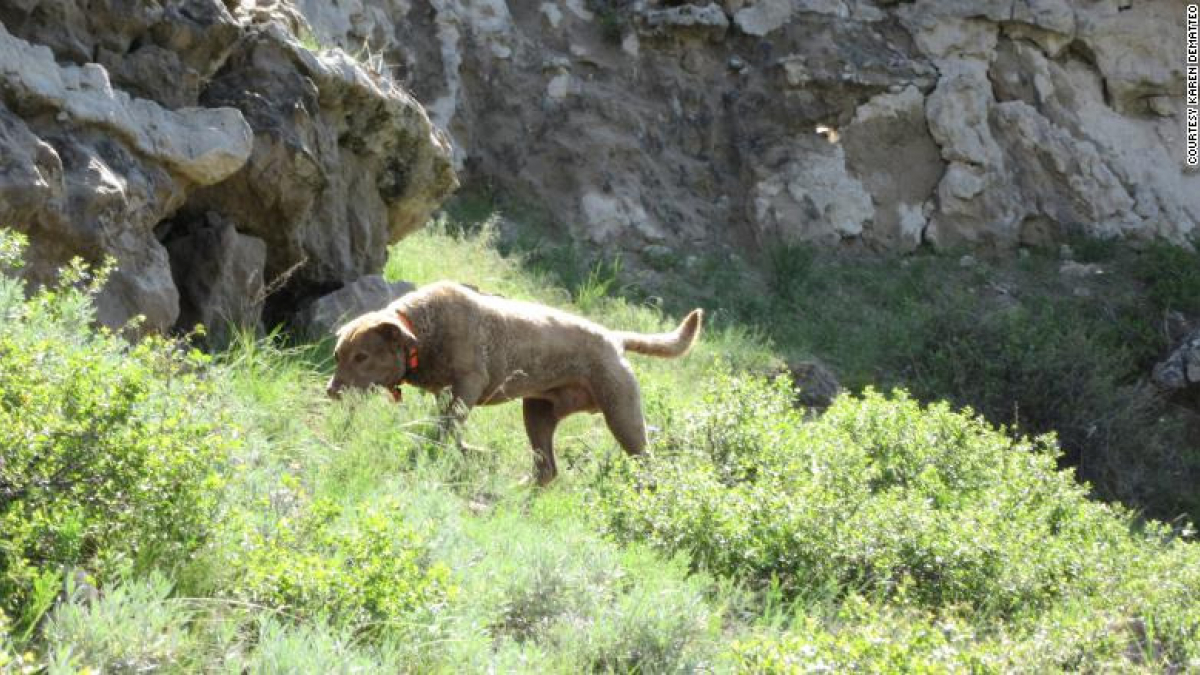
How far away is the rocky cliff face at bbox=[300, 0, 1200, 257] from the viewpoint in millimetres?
17406

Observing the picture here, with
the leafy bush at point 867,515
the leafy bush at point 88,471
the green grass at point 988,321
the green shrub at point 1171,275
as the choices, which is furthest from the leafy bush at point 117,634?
the green shrub at point 1171,275

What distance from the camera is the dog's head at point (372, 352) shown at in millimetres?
7801

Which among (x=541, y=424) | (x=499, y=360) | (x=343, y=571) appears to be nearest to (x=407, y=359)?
(x=499, y=360)

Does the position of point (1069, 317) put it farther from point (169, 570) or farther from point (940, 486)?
point (169, 570)

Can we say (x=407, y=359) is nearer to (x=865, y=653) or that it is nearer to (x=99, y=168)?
(x=99, y=168)

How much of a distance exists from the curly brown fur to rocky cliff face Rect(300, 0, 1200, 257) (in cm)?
798

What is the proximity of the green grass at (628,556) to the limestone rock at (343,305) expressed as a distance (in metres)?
0.30

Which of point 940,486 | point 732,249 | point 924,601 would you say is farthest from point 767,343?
point 924,601

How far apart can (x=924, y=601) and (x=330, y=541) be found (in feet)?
10.0

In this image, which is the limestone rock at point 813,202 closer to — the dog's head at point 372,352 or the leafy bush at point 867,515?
the leafy bush at point 867,515

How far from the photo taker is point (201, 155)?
8070 mm

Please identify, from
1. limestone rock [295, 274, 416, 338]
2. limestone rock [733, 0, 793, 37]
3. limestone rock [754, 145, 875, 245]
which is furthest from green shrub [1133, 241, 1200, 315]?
limestone rock [295, 274, 416, 338]

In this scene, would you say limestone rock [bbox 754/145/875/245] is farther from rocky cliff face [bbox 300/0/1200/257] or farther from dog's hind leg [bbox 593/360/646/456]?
dog's hind leg [bbox 593/360/646/456]

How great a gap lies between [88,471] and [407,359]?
141 inches
